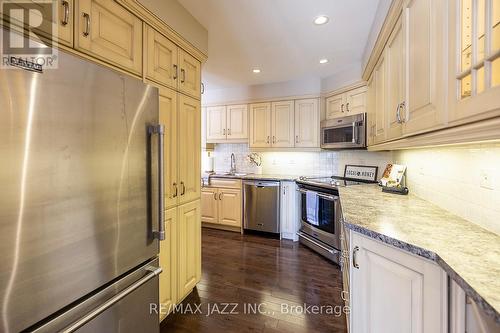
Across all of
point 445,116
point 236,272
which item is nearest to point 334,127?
point 236,272

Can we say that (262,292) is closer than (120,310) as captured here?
No

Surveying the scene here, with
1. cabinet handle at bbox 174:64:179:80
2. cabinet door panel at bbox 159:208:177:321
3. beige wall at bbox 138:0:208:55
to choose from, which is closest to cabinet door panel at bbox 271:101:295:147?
beige wall at bbox 138:0:208:55

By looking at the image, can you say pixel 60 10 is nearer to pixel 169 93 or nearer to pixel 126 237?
pixel 169 93

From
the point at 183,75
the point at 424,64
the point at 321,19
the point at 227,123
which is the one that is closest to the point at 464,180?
the point at 424,64

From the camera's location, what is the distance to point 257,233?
3.85 metres

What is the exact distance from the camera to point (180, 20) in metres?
1.82

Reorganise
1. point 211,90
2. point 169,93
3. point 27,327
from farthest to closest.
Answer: point 211,90 → point 169,93 → point 27,327

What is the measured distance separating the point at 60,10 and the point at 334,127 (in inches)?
119

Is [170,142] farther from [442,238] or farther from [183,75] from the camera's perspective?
[442,238]

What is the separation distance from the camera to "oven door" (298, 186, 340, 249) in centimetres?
275

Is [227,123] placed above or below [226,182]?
above


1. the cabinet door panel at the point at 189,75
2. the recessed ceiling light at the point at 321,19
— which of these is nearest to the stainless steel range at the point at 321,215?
the recessed ceiling light at the point at 321,19

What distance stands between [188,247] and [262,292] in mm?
825

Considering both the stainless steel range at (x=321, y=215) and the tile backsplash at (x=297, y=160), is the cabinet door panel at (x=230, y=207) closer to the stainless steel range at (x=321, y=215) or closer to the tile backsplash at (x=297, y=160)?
the tile backsplash at (x=297, y=160)
